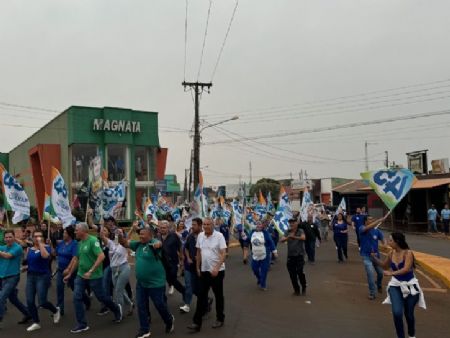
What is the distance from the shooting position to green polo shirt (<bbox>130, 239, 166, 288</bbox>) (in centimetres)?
681

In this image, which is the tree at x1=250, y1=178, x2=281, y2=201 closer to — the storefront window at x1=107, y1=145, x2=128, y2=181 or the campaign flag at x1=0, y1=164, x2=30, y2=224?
the storefront window at x1=107, y1=145, x2=128, y2=181

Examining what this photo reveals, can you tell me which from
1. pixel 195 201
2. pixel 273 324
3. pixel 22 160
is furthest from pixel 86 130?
pixel 273 324

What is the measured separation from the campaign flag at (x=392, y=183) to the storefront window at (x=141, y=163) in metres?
32.3

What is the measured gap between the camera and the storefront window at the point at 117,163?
38.2 m

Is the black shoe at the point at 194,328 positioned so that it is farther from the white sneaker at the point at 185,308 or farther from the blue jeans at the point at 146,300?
the white sneaker at the point at 185,308

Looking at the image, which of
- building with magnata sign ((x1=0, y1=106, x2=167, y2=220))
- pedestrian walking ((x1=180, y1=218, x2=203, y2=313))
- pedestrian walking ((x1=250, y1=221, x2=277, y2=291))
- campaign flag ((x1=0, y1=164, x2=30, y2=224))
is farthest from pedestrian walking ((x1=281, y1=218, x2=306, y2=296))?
building with magnata sign ((x1=0, y1=106, x2=167, y2=220))

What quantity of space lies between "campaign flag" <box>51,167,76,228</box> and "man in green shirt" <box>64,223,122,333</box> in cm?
278

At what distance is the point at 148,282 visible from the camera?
22.3 feet

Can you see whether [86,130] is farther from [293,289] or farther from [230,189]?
[230,189]

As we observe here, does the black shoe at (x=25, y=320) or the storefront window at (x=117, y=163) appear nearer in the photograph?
the black shoe at (x=25, y=320)

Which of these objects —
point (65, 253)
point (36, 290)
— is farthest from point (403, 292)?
point (36, 290)

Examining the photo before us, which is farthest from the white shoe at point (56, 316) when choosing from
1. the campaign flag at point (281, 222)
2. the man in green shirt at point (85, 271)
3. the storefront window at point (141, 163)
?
the storefront window at point (141, 163)

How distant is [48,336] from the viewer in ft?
22.8

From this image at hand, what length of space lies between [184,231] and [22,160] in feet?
154
